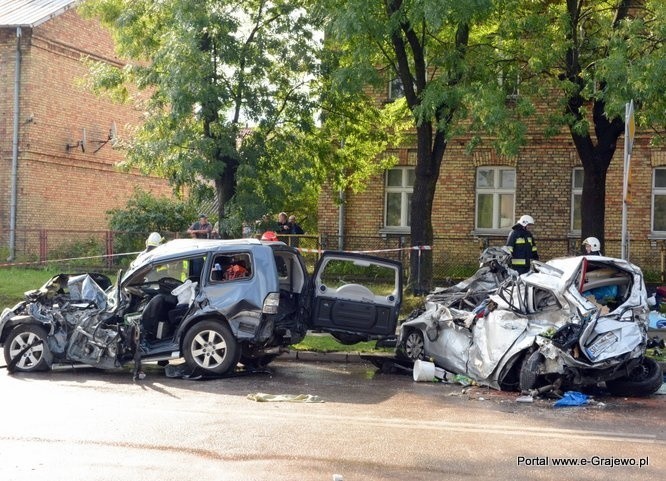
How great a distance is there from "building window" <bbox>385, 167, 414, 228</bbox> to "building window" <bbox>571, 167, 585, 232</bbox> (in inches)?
166

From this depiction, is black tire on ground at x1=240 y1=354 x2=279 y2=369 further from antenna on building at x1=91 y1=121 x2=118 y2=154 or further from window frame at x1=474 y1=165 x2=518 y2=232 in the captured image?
antenna on building at x1=91 y1=121 x2=118 y2=154

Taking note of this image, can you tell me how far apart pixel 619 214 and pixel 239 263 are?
13970 mm

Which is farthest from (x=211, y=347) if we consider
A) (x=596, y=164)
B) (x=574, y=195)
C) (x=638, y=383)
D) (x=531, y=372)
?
(x=574, y=195)

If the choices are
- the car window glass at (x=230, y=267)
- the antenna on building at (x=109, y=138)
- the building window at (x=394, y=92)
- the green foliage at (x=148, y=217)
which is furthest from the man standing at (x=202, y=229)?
the antenna on building at (x=109, y=138)

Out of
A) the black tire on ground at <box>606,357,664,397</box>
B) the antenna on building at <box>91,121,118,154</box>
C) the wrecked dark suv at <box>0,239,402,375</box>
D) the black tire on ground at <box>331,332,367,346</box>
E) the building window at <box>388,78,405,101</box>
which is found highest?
the building window at <box>388,78,405,101</box>

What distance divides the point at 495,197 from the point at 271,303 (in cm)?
1386

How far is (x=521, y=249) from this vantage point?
51.3 feet

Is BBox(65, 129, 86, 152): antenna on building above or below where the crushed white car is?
above

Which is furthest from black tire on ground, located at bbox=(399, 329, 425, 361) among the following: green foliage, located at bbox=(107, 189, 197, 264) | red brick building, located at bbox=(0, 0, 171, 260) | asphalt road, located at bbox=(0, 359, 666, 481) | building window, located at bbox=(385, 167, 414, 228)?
red brick building, located at bbox=(0, 0, 171, 260)

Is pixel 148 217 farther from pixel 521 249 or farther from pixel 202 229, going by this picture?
pixel 521 249

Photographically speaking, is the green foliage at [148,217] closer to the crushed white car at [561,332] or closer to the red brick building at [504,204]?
the red brick building at [504,204]

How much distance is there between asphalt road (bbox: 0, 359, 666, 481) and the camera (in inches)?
272

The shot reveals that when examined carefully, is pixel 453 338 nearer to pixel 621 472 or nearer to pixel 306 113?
pixel 621 472

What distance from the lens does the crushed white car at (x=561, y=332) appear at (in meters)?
10.3
